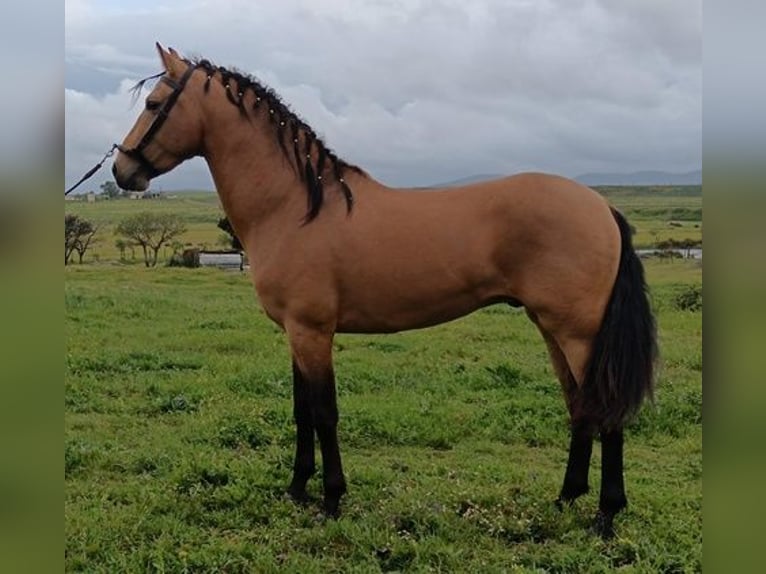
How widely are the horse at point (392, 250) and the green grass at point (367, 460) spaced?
0.36 m

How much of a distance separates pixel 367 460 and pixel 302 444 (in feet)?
2.91

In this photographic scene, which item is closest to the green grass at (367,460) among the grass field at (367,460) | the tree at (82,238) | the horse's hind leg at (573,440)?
the grass field at (367,460)

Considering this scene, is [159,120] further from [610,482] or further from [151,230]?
[151,230]

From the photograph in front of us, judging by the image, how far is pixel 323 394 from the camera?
405cm

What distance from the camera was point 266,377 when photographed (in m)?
7.07

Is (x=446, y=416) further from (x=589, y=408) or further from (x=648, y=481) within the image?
(x=589, y=408)

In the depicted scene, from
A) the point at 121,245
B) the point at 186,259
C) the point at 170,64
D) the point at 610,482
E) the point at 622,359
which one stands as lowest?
the point at 610,482

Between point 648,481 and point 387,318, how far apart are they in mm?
2313

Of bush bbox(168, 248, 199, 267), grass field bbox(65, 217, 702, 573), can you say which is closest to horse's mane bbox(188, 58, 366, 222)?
grass field bbox(65, 217, 702, 573)

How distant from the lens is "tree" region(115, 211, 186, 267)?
19.9 meters

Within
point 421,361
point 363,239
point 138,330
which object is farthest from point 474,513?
point 138,330

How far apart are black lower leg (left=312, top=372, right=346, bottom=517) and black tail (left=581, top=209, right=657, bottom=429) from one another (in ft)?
4.74

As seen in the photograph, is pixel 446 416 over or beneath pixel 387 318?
beneath

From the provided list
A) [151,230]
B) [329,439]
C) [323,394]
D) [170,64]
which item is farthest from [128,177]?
[151,230]
